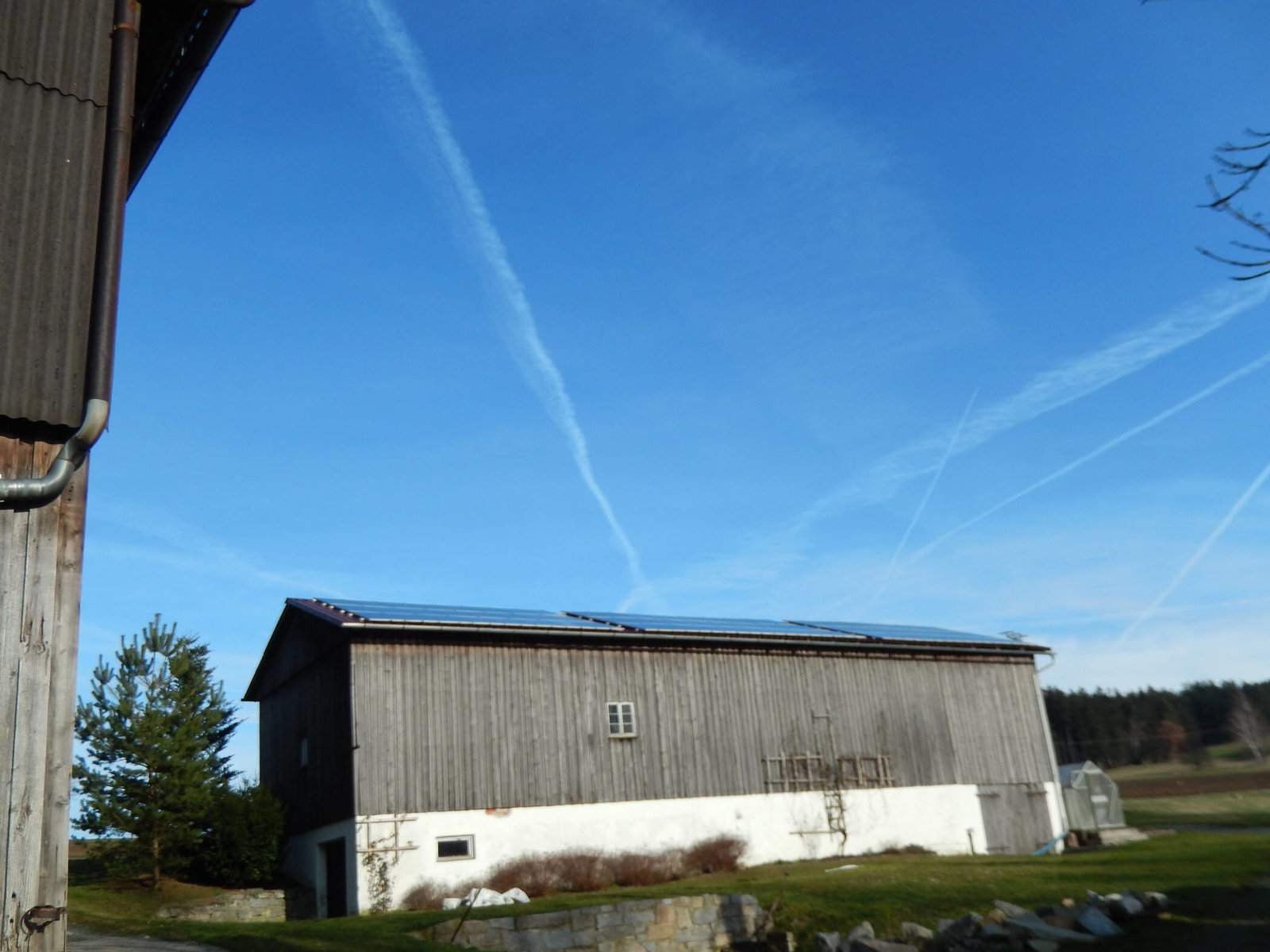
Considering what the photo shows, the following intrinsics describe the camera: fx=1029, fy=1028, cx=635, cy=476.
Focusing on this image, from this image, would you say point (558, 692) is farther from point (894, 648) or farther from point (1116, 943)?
point (1116, 943)

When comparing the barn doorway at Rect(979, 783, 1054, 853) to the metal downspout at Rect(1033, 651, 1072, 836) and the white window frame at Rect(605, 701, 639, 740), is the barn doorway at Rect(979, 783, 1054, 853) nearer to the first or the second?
the metal downspout at Rect(1033, 651, 1072, 836)

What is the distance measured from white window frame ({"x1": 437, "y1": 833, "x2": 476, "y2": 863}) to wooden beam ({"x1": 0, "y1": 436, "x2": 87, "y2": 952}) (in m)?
15.3

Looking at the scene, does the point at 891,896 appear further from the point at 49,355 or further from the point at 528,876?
the point at 49,355

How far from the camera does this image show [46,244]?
730 centimetres

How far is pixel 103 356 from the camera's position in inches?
284

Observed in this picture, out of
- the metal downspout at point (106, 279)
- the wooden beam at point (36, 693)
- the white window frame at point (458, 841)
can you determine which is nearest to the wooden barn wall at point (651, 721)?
the white window frame at point (458, 841)

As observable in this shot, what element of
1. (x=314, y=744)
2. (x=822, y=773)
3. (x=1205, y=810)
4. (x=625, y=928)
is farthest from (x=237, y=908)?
(x=1205, y=810)

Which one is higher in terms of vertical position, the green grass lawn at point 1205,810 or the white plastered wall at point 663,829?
the white plastered wall at point 663,829

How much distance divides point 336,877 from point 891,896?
11.7 m

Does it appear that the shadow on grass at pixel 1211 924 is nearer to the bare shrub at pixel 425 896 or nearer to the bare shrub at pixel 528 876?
the bare shrub at pixel 528 876

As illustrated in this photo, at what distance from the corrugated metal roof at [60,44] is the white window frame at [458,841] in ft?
55.4

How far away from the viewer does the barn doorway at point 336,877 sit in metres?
21.3

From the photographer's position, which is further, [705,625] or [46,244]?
[705,625]

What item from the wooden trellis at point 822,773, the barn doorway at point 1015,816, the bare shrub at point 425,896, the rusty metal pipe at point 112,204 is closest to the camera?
the rusty metal pipe at point 112,204
